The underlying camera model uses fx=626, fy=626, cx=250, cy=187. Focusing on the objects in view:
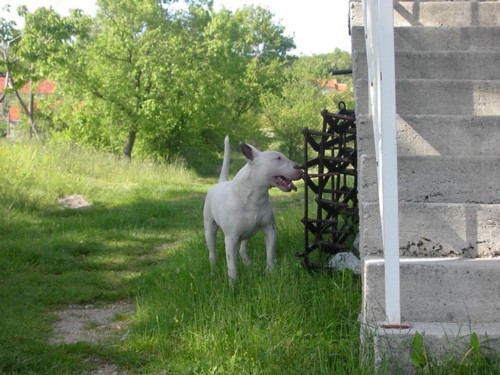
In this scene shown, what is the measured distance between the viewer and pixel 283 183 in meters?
5.18

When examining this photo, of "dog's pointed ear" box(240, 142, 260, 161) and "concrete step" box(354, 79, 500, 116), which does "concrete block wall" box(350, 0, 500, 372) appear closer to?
"concrete step" box(354, 79, 500, 116)

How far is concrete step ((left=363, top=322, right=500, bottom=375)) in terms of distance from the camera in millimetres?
2895

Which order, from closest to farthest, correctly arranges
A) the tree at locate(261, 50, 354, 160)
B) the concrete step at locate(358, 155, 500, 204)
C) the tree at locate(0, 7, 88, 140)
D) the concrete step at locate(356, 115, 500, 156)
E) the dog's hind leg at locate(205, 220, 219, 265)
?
the concrete step at locate(358, 155, 500, 204) → the concrete step at locate(356, 115, 500, 156) → the dog's hind leg at locate(205, 220, 219, 265) → the tree at locate(0, 7, 88, 140) → the tree at locate(261, 50, 354, 160)

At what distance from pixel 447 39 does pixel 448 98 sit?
0.97 meters

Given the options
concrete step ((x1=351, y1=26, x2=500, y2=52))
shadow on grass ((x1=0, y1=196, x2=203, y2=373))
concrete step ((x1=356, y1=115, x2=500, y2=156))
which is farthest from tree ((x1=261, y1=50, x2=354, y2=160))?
concrete step ((x1=356, y1=115, x2=500, y2=156))

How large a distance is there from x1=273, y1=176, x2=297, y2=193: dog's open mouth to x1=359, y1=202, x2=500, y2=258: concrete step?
1.67 m

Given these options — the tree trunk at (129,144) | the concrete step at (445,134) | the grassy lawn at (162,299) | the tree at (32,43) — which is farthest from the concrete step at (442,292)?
the tree trunk at (129,144)

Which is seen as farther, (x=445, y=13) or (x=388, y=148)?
(x=445, y=13)

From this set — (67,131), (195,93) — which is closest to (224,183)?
(195,93)

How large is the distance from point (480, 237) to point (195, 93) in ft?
71.7

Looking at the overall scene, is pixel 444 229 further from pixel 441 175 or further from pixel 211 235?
pixel 211 235

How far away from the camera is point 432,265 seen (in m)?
3.21

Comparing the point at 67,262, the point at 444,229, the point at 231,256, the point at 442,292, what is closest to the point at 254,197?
the point at 231,256

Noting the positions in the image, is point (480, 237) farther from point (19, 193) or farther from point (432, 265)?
point (19, 193)
